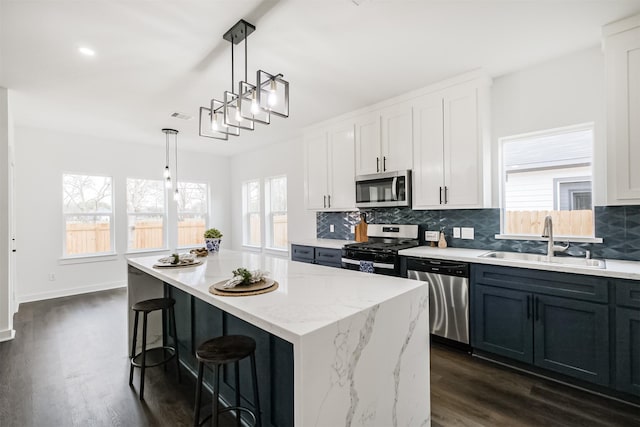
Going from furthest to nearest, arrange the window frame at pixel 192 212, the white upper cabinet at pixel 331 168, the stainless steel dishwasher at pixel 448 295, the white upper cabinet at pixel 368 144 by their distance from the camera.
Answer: the window frame at pixel 192 212 → the white upper cabinet at pixel 331 168 → the white upper cabinet at pixel 368 144 → the stainless steel dishwasher at pixel 448 295

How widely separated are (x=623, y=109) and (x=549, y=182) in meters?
0.80

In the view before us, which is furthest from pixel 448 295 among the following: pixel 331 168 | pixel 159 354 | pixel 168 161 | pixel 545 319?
pixel 168 161

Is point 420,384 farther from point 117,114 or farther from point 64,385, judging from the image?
point 117,114

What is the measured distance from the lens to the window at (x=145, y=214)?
558cm

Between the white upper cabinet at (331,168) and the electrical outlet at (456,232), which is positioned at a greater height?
the white upper cabinet at (331,168)

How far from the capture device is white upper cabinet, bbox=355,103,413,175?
3453 mm

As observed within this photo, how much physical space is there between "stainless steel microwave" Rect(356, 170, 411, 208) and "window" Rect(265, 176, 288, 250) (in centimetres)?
213

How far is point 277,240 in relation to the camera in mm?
5805

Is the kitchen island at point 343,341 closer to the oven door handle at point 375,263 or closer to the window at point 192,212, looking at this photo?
the oven door handle at point 375,263

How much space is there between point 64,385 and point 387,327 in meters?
2.58

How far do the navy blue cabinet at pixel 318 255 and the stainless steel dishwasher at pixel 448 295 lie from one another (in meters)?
1.07

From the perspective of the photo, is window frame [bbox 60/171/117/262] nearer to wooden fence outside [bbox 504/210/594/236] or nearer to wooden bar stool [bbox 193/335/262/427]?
wooden bar stool [bbox 193/335/262/427]

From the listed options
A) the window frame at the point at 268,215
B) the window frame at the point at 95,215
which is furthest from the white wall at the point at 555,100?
the window frame at the point at 95,215

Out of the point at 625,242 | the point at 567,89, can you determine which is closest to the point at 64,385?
the point at 625,242
